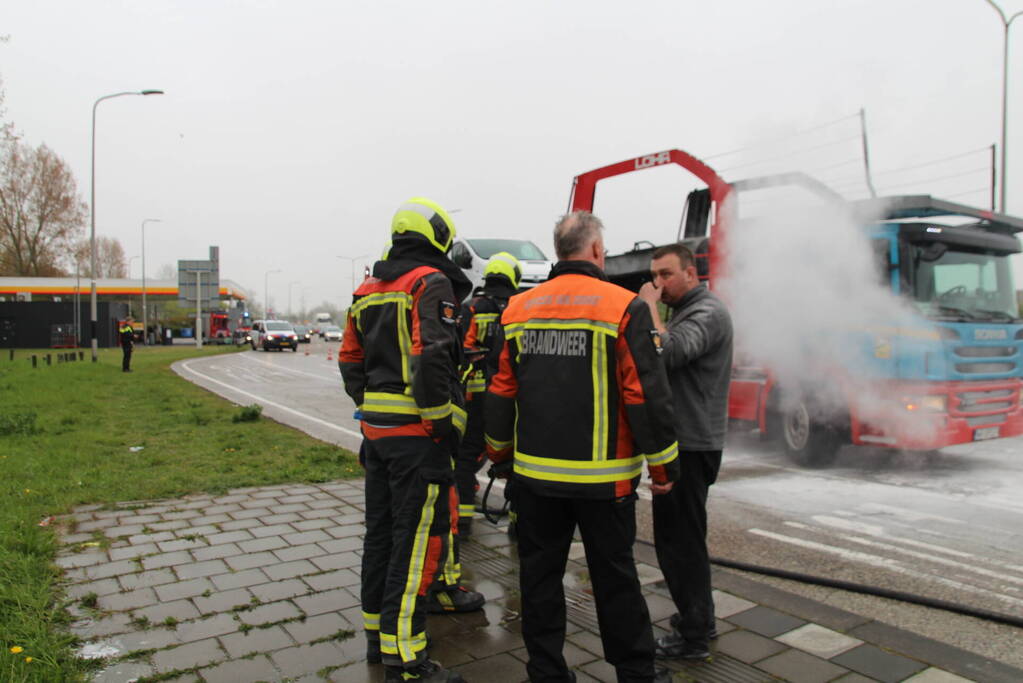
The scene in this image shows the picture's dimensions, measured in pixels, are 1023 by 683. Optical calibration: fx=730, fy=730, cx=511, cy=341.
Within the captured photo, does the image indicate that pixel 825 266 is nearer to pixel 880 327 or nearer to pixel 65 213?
pixel 880 327

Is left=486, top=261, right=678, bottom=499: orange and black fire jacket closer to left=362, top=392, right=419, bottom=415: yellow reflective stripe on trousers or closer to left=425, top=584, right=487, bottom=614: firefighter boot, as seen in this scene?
left=362, top=392, right=419, bottom=415: yellow reflective stripe on trousers

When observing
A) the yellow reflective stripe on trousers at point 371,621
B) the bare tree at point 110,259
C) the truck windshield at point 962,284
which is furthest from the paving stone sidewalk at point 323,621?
the bare tree at point 110,259

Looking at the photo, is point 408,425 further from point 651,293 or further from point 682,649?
point 682,649

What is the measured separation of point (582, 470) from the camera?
2.69 metres

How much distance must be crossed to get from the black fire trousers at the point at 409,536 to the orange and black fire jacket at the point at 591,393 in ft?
1.55

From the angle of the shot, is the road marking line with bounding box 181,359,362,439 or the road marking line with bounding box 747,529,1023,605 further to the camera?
the road marking line with bounding box 181,359,362,439

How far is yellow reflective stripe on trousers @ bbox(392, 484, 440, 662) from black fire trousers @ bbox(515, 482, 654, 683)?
1.50 ft

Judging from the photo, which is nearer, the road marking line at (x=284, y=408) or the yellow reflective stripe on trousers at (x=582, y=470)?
the yellow reflective stripe on trousers at (x=582, y=470)

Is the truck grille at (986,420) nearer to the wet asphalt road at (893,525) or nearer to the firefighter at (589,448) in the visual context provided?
the wet asphalt road at (893,525)

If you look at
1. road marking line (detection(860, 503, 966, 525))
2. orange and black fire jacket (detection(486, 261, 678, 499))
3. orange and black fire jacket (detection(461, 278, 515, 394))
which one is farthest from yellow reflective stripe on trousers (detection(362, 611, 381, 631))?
road marking line (detection(860, 503, 966, 525))

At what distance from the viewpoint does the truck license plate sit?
752 cm

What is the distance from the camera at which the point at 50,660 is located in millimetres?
3047

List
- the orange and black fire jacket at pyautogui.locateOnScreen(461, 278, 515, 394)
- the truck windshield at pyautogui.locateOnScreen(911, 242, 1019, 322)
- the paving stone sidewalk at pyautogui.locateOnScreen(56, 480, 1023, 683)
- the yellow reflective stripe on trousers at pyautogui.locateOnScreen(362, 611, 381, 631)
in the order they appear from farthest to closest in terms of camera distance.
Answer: the truck windshield at pyautogui.locateOnScreen(911, 242, 1019, 322)
the orange and black fire jacket at pyautogui.locateOnScreen(461, 278, 515, 394)
the yellow reflective stripe on trousers at pyautogui.locateOnScreen(362, 611, 381, 631)
the paving stone sidewalk at pyautogui.locateOnScreen(56, 480, 1023, 683)

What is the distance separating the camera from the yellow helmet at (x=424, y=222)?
126 inches
